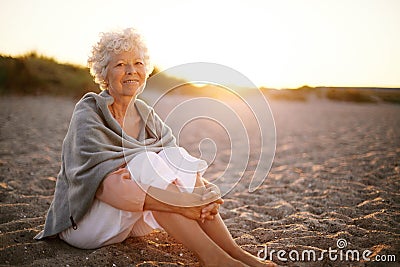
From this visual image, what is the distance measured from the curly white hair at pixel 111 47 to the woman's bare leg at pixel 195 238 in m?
0.94

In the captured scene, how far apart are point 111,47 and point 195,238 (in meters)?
1.18

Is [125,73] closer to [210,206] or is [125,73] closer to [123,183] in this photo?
[123,183]

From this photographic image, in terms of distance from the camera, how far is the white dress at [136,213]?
7.09 ft

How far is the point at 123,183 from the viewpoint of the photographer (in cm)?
212

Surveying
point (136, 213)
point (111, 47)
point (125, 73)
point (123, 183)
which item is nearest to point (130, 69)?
point (125, 73)

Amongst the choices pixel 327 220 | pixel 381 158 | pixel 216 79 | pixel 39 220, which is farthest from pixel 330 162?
pixel 39 220

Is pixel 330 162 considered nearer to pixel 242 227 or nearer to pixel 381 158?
pixel 381 158

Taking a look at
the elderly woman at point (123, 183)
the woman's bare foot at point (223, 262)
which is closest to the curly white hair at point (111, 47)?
the elderly woman at point (123, 183)

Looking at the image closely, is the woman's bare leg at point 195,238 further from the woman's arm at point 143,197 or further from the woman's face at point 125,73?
the woman's face at point 125,73

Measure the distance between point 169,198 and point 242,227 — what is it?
1009 millimetres

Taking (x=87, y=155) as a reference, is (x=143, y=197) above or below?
below

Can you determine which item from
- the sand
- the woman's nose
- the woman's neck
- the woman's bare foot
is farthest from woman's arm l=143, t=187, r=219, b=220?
the woman's nose

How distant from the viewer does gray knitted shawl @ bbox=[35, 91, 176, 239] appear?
2191 mm

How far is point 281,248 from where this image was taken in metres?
2.50
